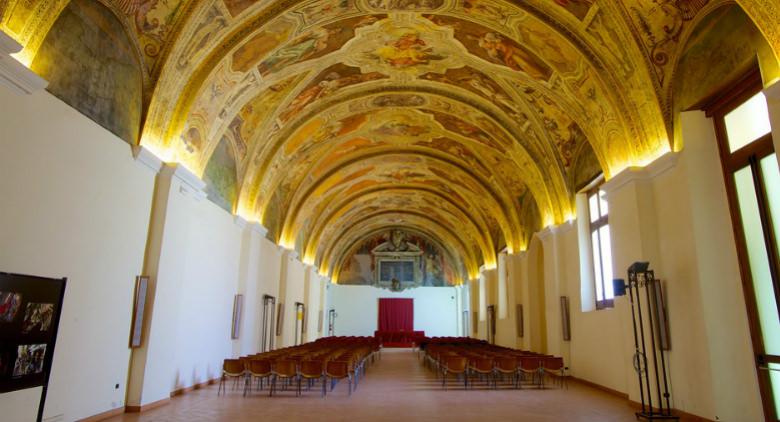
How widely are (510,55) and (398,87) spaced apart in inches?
170

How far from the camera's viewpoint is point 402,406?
9.27 meters

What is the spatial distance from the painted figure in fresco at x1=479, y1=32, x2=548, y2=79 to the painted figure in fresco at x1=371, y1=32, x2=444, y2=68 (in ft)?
5.30

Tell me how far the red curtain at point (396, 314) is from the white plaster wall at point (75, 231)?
28.2m

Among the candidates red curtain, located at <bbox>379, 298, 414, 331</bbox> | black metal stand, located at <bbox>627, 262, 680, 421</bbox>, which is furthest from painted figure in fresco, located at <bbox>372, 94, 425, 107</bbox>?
red curtain, located at <bbox>379, 298, 414, 331</bbox>

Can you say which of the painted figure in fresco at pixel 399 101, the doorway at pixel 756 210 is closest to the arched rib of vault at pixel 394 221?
the painted figure in fresco at pixel 399 101

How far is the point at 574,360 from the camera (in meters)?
13.7

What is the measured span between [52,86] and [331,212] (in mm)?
19206

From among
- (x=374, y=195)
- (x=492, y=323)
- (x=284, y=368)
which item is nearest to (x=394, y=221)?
(x=374, y=195)

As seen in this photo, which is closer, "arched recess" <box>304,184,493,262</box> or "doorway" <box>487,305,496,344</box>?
"doorway" <box>487,305,496,344</box>

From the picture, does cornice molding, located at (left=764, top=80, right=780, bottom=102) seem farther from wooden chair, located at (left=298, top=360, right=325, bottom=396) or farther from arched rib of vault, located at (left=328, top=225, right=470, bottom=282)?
arched rib of vault, located at (left=328, top=225, right=470, bottom=282)

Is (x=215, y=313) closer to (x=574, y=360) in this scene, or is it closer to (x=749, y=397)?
(x=574, y=360)

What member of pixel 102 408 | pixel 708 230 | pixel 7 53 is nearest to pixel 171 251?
pixel 102 408

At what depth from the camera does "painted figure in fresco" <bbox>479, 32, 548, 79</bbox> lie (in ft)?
37.4

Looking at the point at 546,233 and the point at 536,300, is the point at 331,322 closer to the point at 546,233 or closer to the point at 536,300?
the point at 536,300
